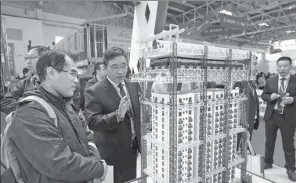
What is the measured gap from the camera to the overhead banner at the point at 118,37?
7864mm

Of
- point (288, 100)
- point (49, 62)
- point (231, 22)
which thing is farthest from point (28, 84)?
point (231, 22)

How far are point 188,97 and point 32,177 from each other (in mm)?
1132

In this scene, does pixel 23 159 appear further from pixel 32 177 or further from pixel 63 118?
pixel 63 118

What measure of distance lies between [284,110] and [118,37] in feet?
20.8

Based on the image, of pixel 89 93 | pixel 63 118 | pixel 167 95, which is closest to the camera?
pixel 63 118

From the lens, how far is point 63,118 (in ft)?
4.15

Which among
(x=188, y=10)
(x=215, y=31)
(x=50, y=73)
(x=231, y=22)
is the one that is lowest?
(x=50, y=73)

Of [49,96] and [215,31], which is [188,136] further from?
[215,31]

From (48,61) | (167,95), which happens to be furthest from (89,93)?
(167,95)

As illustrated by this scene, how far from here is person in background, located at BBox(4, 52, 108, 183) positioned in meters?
1.08

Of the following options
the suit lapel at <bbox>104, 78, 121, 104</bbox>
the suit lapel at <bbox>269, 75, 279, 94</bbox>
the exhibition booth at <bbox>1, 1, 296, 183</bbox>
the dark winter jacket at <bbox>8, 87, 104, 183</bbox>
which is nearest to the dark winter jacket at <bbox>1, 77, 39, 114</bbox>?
the exhibition booth at <bbox>1, 1, 296, 183</bbox>

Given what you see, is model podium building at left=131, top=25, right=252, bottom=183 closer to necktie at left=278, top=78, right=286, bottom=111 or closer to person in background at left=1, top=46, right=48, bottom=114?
person in background at left=1, top=46, right=48, bottom=114

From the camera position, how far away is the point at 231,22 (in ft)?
17.2

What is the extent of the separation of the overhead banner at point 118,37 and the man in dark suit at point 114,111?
5.86 metres
